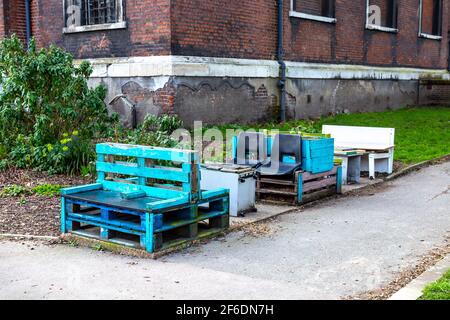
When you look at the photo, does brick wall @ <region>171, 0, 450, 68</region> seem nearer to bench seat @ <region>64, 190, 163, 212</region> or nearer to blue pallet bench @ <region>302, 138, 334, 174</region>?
blue pallet bench @ <region>302, 138, 334, 174</region>

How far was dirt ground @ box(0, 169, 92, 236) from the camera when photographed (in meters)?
7.01

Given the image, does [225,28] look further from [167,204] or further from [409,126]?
[167,204]

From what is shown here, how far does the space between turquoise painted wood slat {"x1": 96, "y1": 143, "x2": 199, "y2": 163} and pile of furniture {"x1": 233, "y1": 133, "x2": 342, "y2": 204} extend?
2416 mm

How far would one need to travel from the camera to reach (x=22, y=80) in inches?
380

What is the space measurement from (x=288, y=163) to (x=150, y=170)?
2662 millimetres

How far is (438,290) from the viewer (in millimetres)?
4828

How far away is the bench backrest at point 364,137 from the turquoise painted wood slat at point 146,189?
16.0 ft

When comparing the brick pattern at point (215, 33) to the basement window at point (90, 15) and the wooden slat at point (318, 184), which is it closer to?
the basement window at point (90, 15)

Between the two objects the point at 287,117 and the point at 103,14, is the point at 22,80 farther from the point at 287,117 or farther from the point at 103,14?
the point at 287,117

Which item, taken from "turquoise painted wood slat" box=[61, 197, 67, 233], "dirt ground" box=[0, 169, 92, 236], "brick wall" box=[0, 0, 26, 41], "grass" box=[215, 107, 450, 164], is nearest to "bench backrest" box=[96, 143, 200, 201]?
"turquoise painted wood slat" box=[61, 197, 67, 233]

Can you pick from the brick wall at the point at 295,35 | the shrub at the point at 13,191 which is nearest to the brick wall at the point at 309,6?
the brick wall at the point at 295,35

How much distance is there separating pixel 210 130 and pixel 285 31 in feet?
14.4

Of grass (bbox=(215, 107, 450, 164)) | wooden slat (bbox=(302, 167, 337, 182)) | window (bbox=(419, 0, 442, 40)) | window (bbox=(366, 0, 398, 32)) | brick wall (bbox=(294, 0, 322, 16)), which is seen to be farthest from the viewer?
window (bbox=(419, 0, 442, 40))

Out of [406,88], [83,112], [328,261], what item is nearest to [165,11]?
[83,112]
